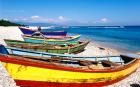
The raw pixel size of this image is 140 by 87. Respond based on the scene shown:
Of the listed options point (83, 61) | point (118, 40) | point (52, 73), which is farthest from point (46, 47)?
point (118, 40)

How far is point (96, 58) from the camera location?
53.0 ft

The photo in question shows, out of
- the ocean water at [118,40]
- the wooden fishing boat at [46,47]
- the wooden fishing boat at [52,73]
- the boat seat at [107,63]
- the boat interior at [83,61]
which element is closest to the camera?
the wooden fishing boat at [52,73]

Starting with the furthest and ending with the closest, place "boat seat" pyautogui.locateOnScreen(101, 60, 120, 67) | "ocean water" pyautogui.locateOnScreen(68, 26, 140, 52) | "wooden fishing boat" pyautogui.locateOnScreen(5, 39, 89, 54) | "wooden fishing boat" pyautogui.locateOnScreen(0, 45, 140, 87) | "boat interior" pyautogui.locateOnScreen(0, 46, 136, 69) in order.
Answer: "ocean water" pyautogui.locateOnScreen(68, 26, 140, 52)
"wooden fishing boat" pyautogui.locateOnScreen(5, 39, 89, 54)
"boat seat" pyautogui.locateOnScreen(101, 60, 120, 67)
"boat interior" pyautogui.locateOnScreen(0, 46, 136, 69)
"wooden fishing boat" pyautogui.locateOnScreen(0, 45, 140, 87)

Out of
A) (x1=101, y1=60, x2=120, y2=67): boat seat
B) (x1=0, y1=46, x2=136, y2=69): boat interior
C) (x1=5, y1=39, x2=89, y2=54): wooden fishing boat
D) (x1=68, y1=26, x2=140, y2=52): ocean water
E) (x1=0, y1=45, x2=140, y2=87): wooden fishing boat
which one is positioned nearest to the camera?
(x1=0, y1=45, x2=140, y2=87): wooden fishing boat

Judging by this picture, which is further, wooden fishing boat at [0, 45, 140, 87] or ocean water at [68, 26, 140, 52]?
ocean water at [68, 26, 140, 52]

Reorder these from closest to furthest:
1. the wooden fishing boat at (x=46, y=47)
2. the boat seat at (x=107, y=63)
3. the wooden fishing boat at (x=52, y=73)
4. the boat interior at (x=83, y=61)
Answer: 1. the wooden fishing boat at (x=52, y=73)
2. the boat interior at (x=83, y=61)
3. the boat seat at (x=107, y=63)
4. the wooden fishing boat at (x=46, y=47)

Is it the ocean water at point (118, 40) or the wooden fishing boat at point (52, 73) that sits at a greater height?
the wooden fishing boat at point (52, 73)

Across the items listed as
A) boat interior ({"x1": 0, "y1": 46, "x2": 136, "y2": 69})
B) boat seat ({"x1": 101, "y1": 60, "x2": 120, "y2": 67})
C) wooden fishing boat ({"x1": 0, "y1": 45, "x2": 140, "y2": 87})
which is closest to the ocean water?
boat interior ({"x1": 0, "y1": 46, "x2": 136, "y2": 69})

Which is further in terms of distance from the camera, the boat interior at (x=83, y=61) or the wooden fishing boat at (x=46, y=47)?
the wooden fishing boat at (x=46, y=47)

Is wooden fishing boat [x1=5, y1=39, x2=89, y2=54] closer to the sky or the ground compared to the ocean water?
closer to the sky

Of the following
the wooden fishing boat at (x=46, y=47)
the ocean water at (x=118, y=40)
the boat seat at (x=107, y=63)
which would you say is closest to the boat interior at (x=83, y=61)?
the boat seat at (x=107, y=63)

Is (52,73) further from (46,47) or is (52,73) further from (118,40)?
(118,40)

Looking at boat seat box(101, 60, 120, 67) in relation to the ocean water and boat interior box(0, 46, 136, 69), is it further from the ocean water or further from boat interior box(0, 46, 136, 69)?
the ocean water

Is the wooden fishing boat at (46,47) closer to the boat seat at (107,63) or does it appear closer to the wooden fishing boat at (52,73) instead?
the boat seat at (107,63)
